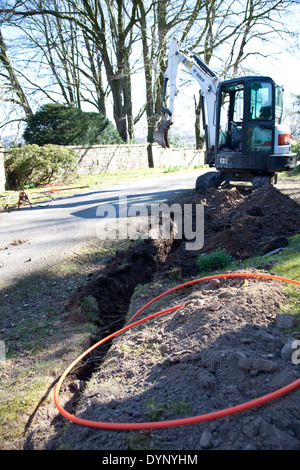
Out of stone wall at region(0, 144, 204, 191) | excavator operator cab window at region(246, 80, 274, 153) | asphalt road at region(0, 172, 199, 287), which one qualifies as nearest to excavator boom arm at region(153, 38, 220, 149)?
excavator operator cab window at region(246, 80, 274, 153)

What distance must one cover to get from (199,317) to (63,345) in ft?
4.35

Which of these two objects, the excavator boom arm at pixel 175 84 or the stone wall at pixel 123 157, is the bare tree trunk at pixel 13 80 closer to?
the stone wall at pixel 123 157

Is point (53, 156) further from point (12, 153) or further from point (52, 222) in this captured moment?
point (52, 222)

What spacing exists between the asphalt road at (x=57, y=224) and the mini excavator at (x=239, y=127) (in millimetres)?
1691

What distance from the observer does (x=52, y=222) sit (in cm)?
831

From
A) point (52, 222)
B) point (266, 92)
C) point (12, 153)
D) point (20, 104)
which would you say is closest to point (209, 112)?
point (266, 92)

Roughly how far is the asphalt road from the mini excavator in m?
1.69

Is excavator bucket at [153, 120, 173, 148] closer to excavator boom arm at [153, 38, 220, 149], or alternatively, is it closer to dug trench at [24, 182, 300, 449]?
excavator boom arm at [153, 38, 220, 149]

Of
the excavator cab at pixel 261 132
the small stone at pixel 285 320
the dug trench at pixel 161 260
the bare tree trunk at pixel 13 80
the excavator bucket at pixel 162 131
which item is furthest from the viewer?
the bare tree trunk at pixel 13 80

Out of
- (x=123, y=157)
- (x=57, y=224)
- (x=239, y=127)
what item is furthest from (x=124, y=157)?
(x=57, y=224)

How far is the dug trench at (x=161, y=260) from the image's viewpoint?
3.25 meters

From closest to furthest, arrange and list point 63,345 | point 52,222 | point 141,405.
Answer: point 141,405 → point 63,345 → point 52,222

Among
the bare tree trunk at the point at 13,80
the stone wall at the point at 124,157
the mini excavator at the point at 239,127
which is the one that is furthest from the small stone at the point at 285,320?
the bare tree trunk at the point at 13,80
